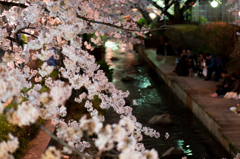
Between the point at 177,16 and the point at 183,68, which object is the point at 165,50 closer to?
the point at 177,16

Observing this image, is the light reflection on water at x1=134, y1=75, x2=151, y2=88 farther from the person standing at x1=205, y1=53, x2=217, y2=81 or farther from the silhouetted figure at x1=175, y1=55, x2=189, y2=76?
the person standing at x1=205, y1=53, x2=217, y2=81

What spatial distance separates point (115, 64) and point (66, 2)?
15265 mm

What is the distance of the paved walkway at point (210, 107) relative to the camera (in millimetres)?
6206

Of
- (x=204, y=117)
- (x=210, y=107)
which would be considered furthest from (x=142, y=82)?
(x=204, y=117)

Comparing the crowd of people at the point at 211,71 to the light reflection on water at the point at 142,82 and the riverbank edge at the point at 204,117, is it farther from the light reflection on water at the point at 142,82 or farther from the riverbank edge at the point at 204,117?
the light reflection on water at the point at 142,82

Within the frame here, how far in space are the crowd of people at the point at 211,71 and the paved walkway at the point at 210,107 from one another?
27 centimetres

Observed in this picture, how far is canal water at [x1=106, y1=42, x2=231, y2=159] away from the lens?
6.53m

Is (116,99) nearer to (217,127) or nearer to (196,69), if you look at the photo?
(217,127)

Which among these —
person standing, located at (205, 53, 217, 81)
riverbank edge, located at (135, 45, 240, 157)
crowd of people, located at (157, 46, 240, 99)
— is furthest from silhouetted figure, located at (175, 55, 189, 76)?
person standing, located at (205, 53, 217, 81)

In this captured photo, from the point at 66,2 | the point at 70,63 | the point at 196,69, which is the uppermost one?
the point at 66,2

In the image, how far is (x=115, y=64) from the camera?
60.8ft

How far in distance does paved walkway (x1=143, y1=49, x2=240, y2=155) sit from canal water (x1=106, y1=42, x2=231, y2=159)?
216 mm

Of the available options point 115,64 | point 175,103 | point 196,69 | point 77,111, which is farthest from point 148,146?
point 115,64

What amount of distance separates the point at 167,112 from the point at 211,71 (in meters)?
3.24
